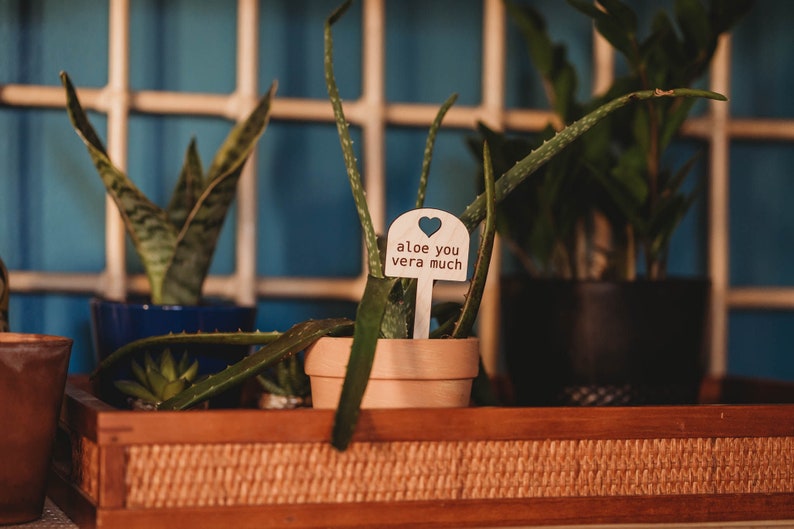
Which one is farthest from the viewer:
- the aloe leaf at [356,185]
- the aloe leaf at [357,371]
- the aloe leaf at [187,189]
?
the aloe leaf at [187,189]

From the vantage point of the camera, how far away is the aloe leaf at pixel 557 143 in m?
0.71

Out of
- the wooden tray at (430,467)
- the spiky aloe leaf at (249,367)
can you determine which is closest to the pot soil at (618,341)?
the wooden tray at (430,467)

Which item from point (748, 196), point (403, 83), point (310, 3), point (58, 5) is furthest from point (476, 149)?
point (58, 5)

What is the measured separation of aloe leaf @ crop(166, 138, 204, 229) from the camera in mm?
971

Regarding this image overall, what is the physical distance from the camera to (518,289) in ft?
3.20

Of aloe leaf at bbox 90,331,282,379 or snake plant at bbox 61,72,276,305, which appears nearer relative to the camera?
aloe leaf at bbox 90,331,282,379

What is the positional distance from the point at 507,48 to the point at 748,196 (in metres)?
0.35

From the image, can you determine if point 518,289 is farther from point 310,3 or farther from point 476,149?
point 310,3

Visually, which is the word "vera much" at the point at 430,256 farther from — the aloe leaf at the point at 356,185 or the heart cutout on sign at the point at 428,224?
the heart cutout on sign at the point at 428,224

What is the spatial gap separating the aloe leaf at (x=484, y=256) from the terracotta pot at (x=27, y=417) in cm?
29

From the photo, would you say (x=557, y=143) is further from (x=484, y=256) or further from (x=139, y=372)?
(x=139, y=372)

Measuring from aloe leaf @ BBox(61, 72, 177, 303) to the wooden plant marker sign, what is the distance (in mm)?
278

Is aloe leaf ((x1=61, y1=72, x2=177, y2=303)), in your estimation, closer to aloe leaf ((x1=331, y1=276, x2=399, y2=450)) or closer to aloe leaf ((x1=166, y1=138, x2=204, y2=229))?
aloe leaf ((x1=166, y1=138, x2=204, y2=229))

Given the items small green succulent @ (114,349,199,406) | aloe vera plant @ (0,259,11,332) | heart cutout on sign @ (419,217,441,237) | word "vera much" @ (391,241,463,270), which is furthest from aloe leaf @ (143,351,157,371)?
heart cutout on sign @ (419,217,441,237)
